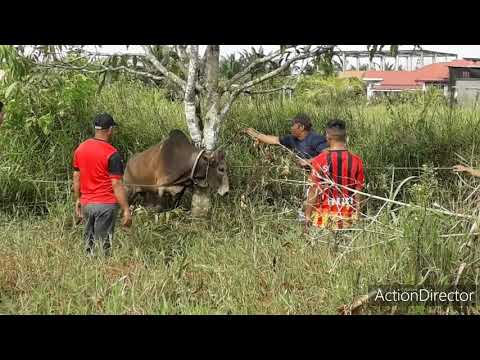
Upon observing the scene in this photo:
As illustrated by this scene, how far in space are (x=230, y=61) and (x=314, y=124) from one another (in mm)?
1404

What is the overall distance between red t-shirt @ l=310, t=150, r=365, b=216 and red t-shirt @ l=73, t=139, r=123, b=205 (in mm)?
1708

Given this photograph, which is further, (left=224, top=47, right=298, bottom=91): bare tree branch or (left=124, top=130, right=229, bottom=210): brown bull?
(left=224, top=47, right=298, bottom=91): bare tree branch

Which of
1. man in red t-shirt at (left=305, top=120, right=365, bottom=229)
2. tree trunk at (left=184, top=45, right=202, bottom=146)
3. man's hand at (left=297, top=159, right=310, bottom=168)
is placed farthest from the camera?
tree trunk at (left=184, top=45, right=202, bottom=146)

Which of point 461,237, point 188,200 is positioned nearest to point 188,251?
point 188,200

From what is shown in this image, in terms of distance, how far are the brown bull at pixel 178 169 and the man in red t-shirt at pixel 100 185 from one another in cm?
56

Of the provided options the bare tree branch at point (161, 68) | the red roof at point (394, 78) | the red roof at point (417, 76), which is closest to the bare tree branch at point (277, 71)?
the bare tree branch at point (161, 68)

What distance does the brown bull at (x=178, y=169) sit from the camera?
564 centimetres

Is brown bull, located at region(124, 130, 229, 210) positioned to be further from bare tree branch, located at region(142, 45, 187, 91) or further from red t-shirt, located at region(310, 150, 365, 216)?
red t-shirt, located at region(310, 150, 365, 216)

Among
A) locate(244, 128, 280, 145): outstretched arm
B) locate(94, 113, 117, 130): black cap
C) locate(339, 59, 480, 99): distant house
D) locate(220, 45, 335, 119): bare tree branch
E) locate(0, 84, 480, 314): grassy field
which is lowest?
locate(0, 84, 480, 314): grassy field

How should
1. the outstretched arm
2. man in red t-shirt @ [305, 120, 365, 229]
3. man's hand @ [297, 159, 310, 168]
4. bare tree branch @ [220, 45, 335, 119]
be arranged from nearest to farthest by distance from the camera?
man in red t-shirt @ [305, 120, 365, 229] → man's hand @ [297, 159, 310, 168] → bare tree branch @ [220, 45, 335, 119] → the outstretched arm

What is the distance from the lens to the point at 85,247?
5.17 metres

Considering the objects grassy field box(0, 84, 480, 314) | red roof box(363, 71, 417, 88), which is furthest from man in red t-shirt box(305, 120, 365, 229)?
red roof box(363, 71, 417, 88)

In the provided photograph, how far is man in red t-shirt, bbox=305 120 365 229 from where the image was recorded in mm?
4645

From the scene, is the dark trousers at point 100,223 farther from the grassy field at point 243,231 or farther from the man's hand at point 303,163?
the man's hand at point 303,163
